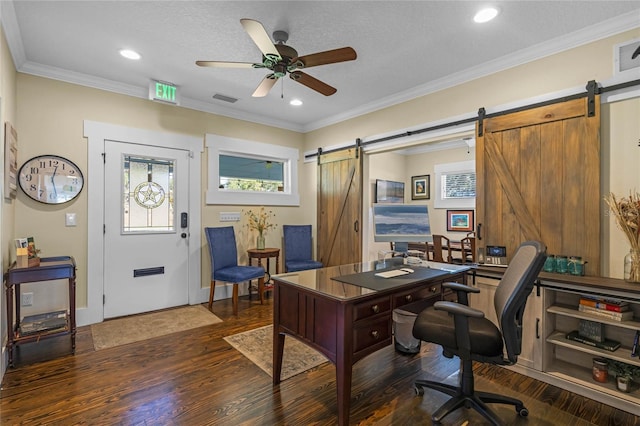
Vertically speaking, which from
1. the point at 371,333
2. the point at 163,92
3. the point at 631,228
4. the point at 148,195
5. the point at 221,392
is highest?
the point at 163,92

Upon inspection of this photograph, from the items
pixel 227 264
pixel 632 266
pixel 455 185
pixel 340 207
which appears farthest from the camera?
pixel 455 185

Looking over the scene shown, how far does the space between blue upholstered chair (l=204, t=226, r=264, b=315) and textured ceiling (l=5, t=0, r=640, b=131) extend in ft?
6.27

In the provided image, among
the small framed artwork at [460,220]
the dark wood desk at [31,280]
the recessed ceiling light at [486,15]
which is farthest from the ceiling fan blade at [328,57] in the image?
the small framed artwork at [460,220]

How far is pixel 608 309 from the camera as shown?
2.16 metres

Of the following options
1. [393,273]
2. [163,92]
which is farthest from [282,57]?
[163,92]

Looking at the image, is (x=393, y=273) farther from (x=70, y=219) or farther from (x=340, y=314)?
(x=70, y=219)

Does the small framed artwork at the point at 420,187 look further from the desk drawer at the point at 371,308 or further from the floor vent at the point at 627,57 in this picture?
the desk drawer at the point at 371,308

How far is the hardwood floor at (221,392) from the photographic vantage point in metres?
1.92

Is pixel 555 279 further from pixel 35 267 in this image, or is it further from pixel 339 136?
pixel 35 267

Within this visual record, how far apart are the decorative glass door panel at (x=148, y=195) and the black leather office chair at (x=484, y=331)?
3.42m

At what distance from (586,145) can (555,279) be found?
1.11 m

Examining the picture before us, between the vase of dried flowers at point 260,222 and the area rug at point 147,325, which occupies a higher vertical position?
the vase of dried flowers at point 260,222

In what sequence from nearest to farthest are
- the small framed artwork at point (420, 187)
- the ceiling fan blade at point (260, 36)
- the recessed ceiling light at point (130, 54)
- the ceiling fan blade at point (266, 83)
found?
the ceiling fan blade at point (260, 36)
the ceiling fan blade at point (266, 83)
the recessed ceiling light at point (130, 54)
the small framed artwork at point (420, 187)

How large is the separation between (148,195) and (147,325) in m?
1.59
